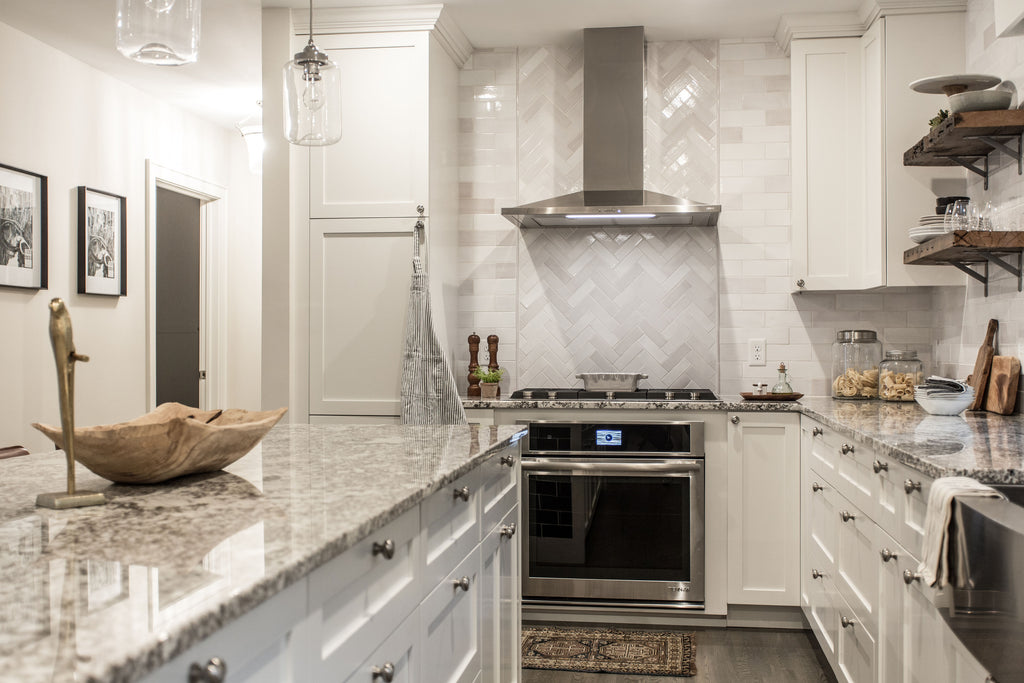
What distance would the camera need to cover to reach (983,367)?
300cm

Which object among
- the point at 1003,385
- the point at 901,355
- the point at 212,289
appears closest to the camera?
the point at 1003,385

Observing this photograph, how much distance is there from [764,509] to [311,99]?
2394 millimetres

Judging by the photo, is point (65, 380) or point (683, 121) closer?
point (65, 380)

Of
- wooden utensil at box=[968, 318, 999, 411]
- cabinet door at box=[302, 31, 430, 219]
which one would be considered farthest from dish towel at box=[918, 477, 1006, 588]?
cabinet door at box=[302, 31, 430, 219]

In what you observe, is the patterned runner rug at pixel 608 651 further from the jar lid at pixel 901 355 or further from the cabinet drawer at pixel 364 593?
the cabinet drawer at pixel 364 593

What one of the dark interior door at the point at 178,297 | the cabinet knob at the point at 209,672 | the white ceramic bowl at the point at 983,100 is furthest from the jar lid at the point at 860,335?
the dark interior door at the point at 178,297

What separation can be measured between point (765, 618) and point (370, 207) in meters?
2.39

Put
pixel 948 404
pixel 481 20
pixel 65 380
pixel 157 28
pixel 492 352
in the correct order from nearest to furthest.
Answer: pixel 65 380, pixel 157 28, pixel 948 404, pixel 481 20, pixel 492 352

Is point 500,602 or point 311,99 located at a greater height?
point 311,99

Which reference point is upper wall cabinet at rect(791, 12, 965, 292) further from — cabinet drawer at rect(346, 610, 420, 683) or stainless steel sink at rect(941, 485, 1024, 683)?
cabinet drawer at rect(346, 610, 420, 683)

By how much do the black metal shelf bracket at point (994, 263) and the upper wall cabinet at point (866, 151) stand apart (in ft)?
0.59

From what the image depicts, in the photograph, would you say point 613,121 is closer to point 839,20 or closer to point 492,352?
point 839,20

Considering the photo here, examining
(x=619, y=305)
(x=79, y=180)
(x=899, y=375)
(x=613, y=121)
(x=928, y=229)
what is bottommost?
(x=899, y=375)

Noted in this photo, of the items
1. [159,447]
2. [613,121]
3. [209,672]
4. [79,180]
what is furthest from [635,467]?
[79,180]
